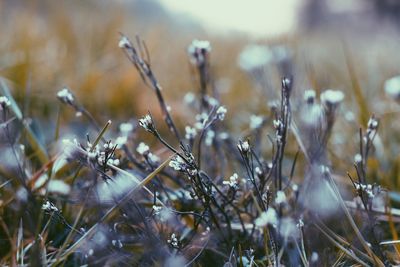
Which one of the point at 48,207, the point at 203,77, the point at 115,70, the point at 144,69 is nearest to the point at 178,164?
the point at 48,207

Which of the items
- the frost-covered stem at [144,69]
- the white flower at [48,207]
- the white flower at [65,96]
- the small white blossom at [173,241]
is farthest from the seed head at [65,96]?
the small white blossom at [173,241]

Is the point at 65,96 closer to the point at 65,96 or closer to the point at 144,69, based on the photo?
the point at 65,96

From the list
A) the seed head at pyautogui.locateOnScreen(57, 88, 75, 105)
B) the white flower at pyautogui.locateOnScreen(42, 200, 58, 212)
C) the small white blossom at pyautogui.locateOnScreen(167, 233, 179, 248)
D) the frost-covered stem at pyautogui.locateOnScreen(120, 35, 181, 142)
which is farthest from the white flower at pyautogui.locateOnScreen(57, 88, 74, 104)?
the small white blossom at pyautogui.locateOnScreen(167, 233, 179, 248)

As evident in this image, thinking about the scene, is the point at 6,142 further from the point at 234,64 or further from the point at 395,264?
the point at 234,64

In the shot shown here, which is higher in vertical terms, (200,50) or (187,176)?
(200,50)

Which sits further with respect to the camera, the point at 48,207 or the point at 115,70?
the point at 115,70

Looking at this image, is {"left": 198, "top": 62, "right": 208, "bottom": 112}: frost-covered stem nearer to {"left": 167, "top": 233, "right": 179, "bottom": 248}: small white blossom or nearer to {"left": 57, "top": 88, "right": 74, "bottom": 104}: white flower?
{"left": 57, "top": 88, "right": 74, "bottom": 104}: white flower

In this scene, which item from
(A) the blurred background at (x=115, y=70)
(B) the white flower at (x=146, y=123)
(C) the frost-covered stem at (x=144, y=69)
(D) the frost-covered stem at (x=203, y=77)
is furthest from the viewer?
(A) the blurred background at (x=115, y=70)

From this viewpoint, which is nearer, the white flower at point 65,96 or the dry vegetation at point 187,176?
the dry vegetation at point 187,176

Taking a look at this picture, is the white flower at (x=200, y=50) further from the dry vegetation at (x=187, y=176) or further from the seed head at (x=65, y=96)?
the seed head at (x=65, y=96)

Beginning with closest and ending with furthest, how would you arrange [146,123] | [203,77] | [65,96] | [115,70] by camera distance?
[146,123], [65,96], [203,77], [115,70]

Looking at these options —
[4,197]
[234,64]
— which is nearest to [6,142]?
[4,197]
